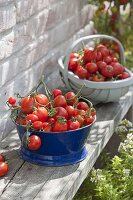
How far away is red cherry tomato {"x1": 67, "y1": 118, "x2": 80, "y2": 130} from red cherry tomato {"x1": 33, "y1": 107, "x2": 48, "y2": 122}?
0.12 m

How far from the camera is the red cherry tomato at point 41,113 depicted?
2576mm

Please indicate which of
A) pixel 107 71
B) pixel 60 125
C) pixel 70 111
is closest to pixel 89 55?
pixel 107 71

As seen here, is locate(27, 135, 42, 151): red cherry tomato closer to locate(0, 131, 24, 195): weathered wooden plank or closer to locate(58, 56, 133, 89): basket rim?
locate(0, 131, 24, 195): weathered wooden plank

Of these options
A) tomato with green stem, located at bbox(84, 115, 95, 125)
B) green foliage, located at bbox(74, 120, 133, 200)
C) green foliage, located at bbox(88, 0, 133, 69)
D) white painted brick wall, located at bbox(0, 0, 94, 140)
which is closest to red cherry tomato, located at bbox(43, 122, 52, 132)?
tomato with green stem, located at bbox(84, 115, 95, 125)

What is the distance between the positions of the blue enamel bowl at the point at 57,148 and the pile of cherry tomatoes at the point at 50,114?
26 mm

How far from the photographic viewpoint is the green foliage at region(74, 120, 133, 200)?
2.93m

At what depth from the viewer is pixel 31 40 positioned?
3305mm

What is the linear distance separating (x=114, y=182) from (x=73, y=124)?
0.66 meters

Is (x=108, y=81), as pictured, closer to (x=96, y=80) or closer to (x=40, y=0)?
(x=96, y=80)

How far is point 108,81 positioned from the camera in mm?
3324

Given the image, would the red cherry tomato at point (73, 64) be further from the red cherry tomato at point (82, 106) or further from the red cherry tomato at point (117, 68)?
the red cherry tomato at point (82, 106)

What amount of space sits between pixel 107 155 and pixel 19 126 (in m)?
1.29

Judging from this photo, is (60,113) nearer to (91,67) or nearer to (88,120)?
(88,120)

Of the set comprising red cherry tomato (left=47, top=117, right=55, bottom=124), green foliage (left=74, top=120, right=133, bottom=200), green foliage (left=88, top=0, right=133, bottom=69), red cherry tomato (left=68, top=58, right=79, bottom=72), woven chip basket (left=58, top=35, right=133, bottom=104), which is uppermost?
red cherry tomato (left=47, top=117, right=55, bottom=124)
